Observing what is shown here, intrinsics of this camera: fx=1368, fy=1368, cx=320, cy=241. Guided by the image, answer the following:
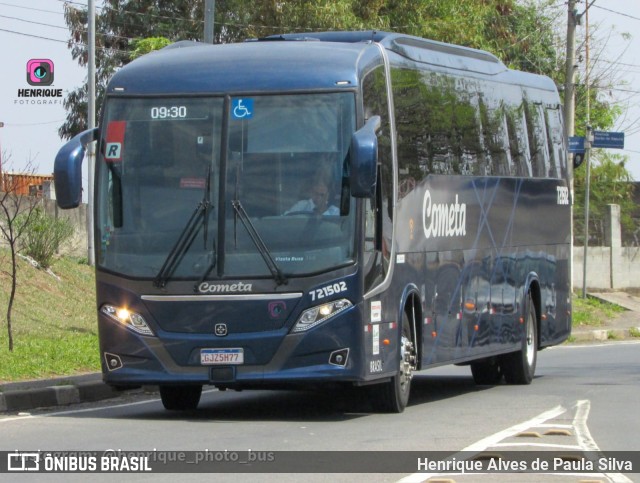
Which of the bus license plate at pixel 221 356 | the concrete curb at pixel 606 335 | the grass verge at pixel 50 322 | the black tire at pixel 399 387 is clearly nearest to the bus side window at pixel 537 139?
the black tire at pixel 399 387

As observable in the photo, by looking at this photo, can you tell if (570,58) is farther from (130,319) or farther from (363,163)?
(130,319)

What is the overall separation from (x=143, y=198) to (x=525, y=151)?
7.64 meters

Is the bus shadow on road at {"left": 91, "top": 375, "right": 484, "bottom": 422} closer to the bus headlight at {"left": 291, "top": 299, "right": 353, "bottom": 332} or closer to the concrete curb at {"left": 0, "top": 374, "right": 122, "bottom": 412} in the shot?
the concrete curb at {"left": 0, "top": 374, "right": 122, "bottom": 412}

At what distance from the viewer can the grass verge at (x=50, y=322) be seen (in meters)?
17.0

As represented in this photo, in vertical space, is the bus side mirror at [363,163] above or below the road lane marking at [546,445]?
above

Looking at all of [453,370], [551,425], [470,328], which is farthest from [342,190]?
[453,370]

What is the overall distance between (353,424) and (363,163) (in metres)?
2.45

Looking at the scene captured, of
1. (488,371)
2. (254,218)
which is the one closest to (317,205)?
(254,218)

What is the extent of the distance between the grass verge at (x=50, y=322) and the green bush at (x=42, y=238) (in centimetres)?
44

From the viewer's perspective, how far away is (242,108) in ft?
42.4

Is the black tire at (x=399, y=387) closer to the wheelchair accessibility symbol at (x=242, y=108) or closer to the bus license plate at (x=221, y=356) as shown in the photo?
the bus license plate at (x=221, y=356)

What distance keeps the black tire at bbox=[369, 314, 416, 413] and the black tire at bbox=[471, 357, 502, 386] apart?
511cm

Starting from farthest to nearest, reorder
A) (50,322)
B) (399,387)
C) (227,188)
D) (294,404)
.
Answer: (50,322), (294,404), (399,387), (227,188)

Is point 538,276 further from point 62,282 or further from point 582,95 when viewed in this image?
point 582,95
